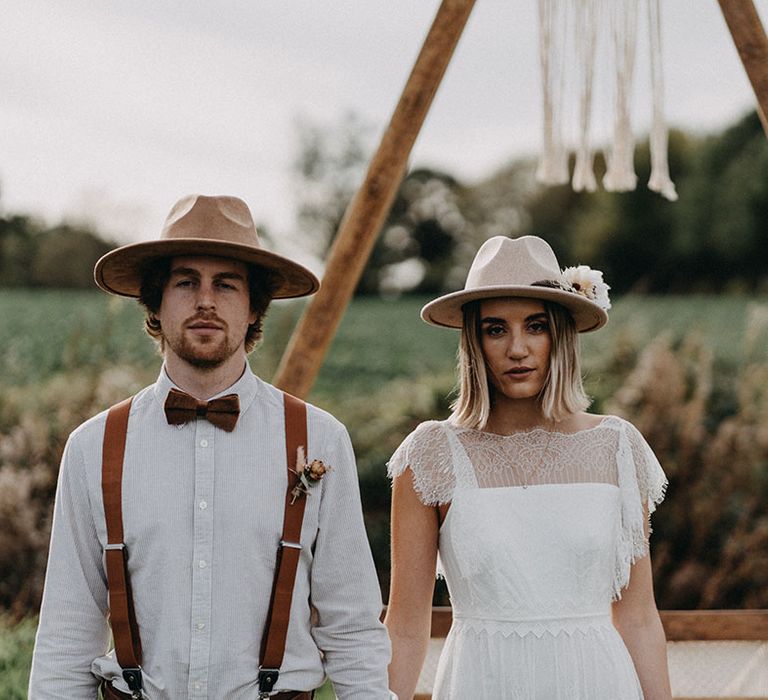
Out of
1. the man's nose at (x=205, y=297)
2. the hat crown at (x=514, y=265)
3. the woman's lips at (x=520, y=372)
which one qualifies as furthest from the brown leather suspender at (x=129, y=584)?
the hat crown at (x=514, y=265)

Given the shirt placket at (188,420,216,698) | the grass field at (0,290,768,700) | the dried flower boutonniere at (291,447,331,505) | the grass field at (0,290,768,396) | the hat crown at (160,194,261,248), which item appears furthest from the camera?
the grass field at (0,290,768,396)

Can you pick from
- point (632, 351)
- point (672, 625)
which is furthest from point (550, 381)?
point (632, 351)

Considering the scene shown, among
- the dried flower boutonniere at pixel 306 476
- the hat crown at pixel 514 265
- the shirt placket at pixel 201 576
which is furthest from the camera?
→ the hat crown at pixel 514 265

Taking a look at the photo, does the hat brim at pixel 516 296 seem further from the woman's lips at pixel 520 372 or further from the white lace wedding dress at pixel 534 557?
the white lace wedding dress at pixel 534 557

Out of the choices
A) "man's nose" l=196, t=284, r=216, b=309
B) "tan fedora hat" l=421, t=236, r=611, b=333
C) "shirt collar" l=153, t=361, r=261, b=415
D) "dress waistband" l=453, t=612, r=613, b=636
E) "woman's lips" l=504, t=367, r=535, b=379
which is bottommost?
"dress waistband" l=453, t=612, r=613, b=636

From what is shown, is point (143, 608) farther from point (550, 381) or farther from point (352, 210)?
point (352, 210)

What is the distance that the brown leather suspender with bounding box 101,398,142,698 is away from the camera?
75.0 inches

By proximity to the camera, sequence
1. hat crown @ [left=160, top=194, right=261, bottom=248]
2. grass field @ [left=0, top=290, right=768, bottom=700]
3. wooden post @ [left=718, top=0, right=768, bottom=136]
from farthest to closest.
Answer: grass field @ [left=0, top=290, right=768, bottom=700]
wooden post @ [left=718, top=0, right=768, bottom=136]
hat crown @ [left=160, top=194, right=261, bottom=248]

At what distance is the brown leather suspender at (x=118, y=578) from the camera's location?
75.0 inches

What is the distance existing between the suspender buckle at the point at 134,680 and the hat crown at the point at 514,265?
1.17 meters

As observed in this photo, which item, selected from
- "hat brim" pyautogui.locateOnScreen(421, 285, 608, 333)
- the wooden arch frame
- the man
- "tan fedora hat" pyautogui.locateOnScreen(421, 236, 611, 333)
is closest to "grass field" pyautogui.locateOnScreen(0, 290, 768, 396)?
the wooden arch frame

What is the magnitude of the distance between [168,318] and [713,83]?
9721 mm

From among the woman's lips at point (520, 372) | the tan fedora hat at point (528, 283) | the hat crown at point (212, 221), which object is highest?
the hat crown at point (212, 221)

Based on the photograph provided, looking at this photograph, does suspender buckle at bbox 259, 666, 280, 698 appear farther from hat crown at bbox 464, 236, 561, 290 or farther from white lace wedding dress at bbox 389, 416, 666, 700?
hat crown at bbox 464, 236, 561, 290
